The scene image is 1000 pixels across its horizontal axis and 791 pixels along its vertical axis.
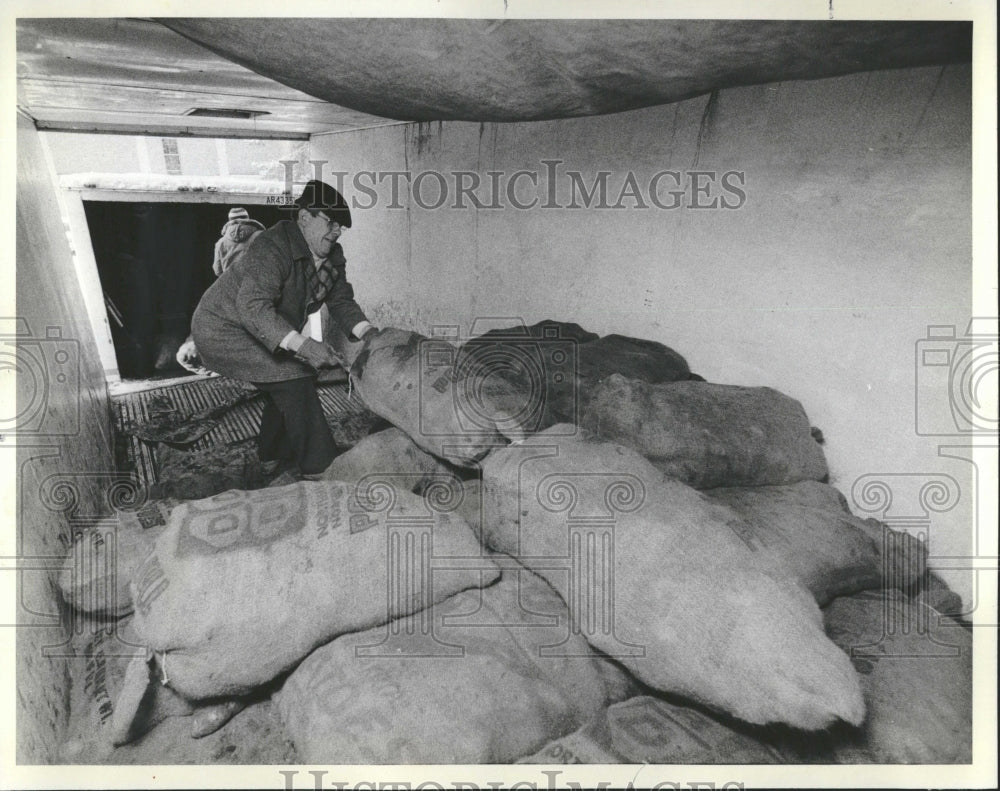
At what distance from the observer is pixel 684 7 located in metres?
1.50

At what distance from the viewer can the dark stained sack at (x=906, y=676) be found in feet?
4.51

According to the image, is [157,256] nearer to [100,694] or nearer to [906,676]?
[100,694]

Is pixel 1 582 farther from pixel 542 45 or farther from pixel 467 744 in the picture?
pixel 542 45

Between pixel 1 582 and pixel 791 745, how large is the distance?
1.73 m

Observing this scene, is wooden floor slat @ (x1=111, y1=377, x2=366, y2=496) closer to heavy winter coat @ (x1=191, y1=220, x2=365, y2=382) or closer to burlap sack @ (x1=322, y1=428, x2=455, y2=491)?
heavy winter coat @ (x1=191, y1=220, x2=365, y2=382)

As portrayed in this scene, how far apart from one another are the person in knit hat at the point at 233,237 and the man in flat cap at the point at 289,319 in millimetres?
19

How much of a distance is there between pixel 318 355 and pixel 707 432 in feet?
3.37

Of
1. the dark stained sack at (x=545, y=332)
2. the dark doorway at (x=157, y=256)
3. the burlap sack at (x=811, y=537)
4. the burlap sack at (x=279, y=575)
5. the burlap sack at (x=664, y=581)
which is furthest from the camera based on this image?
the dark stained sack at (x=545, y=332)

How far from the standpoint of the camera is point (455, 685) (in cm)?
135

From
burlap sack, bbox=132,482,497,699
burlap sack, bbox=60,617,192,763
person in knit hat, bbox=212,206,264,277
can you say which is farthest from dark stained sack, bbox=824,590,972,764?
person in knit hat, bbox=212,206,264,277

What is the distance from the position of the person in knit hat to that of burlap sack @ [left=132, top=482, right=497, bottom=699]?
59 centimetres

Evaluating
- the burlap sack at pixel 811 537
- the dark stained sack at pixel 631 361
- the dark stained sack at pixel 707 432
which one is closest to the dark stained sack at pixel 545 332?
the dark stained sack at pixel 631 361

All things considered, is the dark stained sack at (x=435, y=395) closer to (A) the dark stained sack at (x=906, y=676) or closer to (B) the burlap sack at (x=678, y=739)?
(B) the burlap sack at (x=678, y=739)

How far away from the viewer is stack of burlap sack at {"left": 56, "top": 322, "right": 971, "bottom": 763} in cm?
131
